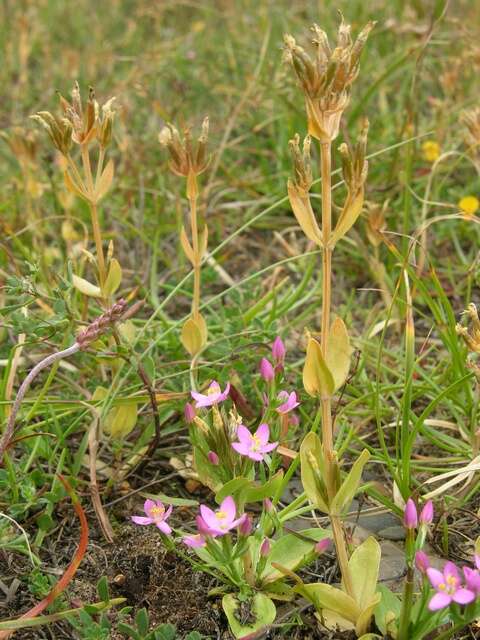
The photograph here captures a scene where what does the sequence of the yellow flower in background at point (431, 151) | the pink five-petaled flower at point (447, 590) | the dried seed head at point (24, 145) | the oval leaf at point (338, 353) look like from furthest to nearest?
the yellow flower in background at point (431, 151)
the dried seed head at point (24, 145)
the oval leaf at point (338, 353)
the pink five-petaled flower at point (447, 590)

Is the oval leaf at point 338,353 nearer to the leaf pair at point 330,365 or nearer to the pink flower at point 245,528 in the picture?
the leaf pair at point 330,365

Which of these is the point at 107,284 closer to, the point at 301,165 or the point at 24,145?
the point at 301,165

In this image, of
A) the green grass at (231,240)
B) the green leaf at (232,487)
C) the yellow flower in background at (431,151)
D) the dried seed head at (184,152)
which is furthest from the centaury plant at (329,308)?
the yellow flower in background at (431,151)

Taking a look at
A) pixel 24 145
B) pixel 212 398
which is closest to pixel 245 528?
pixel 212 398

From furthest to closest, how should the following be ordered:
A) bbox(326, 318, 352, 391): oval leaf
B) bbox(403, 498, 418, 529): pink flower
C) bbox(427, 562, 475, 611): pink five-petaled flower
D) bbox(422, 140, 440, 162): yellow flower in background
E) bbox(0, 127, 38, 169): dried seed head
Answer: bbox(422, 140, 440, 162): yellow flower in background → bbox(0, 127, 38, 169): dried seed head → bbox(326, 318, 352, 391): oval leaf → bbox(403, 498, 418, 529): pink flower → bbox(427, 562, 475, 611): pink five-petaled flower

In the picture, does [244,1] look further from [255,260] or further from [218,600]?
[218,600]

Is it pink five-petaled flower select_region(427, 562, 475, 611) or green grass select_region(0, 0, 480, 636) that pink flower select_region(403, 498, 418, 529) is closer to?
pink five-petaled flower select_region(427, 562, 475, 611)

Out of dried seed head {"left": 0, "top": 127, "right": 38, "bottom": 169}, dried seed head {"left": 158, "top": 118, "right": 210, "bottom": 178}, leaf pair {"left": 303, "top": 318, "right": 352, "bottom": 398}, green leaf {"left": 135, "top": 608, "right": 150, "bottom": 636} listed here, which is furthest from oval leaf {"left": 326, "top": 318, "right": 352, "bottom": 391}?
dried seed head {"left": 0, "top": 127, "right": 38, "bottom": 169}
